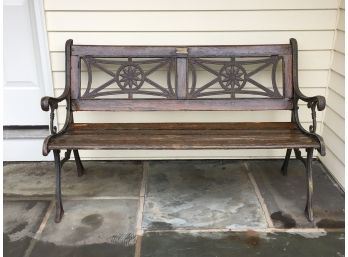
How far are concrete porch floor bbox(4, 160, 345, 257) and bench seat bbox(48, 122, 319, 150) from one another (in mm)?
521

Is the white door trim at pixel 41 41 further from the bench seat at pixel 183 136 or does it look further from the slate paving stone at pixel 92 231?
the slate paving stone at pixel 92 231

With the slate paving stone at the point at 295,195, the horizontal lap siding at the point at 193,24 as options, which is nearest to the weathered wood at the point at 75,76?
the horizontal lap siding at the point at 193,24

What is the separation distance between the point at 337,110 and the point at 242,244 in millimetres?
1408

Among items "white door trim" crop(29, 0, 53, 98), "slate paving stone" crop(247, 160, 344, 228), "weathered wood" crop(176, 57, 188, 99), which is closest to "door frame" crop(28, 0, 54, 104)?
"white door trim" crop(29, 0, 53, 98)

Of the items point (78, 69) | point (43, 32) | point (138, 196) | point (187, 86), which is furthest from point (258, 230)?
point (43, 32)

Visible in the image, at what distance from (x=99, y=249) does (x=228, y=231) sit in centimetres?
82

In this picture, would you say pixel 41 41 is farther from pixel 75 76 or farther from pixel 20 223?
pixel 20 223

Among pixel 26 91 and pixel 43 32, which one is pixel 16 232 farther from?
pixel 43 32

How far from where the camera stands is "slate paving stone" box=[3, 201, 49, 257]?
94.1 inches

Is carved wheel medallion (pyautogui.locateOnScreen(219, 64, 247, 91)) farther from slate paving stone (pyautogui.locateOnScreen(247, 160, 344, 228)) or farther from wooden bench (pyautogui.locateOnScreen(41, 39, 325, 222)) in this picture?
slate paving stone (pyautogui.locateOnScreen(247, 160, 344, 228))

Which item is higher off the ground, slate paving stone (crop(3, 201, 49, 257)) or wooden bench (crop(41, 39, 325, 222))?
wooden bench (crop(41, 39, 325, 222))

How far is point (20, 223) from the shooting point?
8.62ft

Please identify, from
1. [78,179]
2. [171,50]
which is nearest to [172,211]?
[78,179]

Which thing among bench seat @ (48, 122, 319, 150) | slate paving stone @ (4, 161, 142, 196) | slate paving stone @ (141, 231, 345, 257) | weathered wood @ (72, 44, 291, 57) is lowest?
slate paving stone @ (141, 231, 345, 257)
